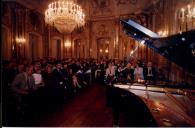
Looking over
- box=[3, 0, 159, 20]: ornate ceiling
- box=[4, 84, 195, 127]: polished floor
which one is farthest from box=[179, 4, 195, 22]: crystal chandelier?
box=[3, 0, 159, 20]: ornate ceiling

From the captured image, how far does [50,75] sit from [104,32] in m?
4.88

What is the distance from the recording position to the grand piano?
2.12 metres

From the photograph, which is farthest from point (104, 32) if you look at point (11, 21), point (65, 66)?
point (11, 21)

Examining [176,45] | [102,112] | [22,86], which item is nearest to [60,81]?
[22,86]

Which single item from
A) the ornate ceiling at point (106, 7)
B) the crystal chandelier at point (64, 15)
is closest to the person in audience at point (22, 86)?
the crystal chandelier at point (64, 15)

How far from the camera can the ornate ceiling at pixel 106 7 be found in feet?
26.6

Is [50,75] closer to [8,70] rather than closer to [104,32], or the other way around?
[8,70]

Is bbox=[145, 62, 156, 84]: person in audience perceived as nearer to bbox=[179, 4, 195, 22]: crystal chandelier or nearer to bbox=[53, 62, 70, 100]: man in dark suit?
bbox=[179, 4, 195, 22]: crystal chandelier

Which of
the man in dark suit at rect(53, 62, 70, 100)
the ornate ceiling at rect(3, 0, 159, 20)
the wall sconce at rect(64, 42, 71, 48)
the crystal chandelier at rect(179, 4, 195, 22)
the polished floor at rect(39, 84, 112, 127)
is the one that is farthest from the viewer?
the ornate ceiling at rect(3, 0, 159, 20)

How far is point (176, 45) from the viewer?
2.89m

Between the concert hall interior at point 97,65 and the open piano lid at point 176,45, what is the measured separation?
2 centimetres

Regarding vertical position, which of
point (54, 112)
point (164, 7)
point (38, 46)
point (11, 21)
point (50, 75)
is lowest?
point (54, 112)

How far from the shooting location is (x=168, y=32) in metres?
6.53

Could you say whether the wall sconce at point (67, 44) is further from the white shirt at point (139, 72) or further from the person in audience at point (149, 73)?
the person in audience at point (149, 73)
